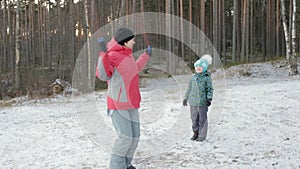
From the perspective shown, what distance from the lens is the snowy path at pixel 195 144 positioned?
185 inches

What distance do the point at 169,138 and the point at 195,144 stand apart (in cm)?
65

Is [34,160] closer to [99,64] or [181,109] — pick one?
[99,64]

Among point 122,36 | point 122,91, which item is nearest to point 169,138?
point 122,91

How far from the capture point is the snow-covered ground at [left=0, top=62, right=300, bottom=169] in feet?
15.8

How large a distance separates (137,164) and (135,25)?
2350 centimetres

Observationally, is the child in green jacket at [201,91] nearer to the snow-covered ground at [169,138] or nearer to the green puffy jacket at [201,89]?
the green puffy jacket at [201,89]

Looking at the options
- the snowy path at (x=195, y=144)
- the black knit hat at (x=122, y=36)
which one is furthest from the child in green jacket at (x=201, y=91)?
the black knit hat at (x=122, y=36)

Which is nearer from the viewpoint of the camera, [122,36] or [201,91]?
[122,36]

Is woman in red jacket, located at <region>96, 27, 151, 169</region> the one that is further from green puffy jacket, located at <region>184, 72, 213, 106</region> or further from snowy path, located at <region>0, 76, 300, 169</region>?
green puffy jacket, located at <region>184, 72, 213, 106</region>

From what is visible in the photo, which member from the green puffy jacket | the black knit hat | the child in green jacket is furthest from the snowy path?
the black knit hat

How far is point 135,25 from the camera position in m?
27.4

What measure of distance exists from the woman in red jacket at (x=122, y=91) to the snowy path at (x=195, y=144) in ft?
2.73

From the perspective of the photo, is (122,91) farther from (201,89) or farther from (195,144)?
(195,144)

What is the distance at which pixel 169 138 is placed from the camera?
→ 19.9 feet
